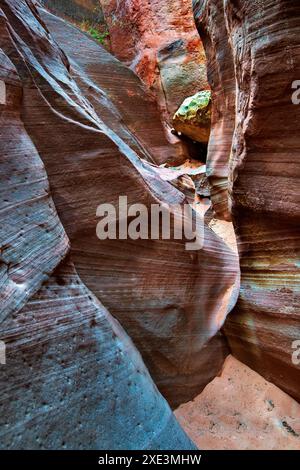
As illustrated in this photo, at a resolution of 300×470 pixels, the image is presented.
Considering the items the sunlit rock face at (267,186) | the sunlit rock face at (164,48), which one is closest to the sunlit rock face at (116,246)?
the sunlit rock face at (267,186)

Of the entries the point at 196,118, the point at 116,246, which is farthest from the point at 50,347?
the point at 196,118

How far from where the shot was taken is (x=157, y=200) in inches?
165

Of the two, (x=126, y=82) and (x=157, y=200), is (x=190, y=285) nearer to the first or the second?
(x=157, y=200)

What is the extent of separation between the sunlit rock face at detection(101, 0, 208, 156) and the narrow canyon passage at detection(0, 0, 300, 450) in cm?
778

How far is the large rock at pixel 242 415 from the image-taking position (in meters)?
3.52

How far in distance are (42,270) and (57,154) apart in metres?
1.29

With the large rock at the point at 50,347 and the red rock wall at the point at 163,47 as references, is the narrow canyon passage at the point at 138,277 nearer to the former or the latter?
the large rock at the point at 50,347

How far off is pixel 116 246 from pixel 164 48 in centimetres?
1129

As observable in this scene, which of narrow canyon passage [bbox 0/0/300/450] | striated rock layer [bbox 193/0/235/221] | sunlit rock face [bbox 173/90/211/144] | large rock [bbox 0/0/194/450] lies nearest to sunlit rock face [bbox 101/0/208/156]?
sunlit rock face [bbox 173/90/211/144]

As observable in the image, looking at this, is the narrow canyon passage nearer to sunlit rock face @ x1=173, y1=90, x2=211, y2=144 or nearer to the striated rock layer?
the striated rock layer

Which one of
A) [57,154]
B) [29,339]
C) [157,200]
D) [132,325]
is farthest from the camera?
[157,200]

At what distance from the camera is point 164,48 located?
42.0ft

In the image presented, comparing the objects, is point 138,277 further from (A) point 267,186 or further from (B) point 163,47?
(B) point 163,47

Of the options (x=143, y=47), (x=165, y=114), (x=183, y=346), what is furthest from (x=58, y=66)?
(x=143, y=47)
